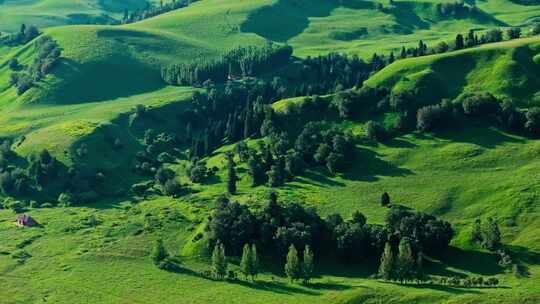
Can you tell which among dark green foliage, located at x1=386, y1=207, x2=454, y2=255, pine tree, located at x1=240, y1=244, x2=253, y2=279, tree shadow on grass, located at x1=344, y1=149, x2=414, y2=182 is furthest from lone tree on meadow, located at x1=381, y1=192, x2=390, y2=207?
pine tree, located at x1=240, y1=244, x2=253, y2=279

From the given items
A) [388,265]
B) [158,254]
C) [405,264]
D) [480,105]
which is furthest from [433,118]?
[158,254]

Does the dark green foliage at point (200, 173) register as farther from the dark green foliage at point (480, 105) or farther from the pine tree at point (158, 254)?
the dark green foliage at point (480, 105)

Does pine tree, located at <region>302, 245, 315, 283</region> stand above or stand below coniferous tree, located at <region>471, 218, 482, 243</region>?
below

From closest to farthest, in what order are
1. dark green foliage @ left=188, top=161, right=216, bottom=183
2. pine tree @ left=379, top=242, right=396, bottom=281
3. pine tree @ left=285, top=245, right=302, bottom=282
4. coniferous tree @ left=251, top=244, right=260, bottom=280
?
pine tree @ left=379, top=242, right=396, bottom=281 < pine tree @ left=285, top=245, right=302, bottom=282 < coniferous tree @ left=251, top=244, right=260, bottom=280 < dark green foliage @ left=188, top=161, right=216, bottom=183

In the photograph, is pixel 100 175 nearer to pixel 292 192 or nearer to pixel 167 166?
pixel 167 166

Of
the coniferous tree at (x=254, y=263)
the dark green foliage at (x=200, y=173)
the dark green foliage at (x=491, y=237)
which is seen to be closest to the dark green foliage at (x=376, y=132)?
the dark green foliage at (x=200, y=173)

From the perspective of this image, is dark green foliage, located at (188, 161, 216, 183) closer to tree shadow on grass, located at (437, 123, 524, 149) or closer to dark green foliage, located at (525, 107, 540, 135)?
tree shadow on grass, located at (437, 123, 524, 149)
